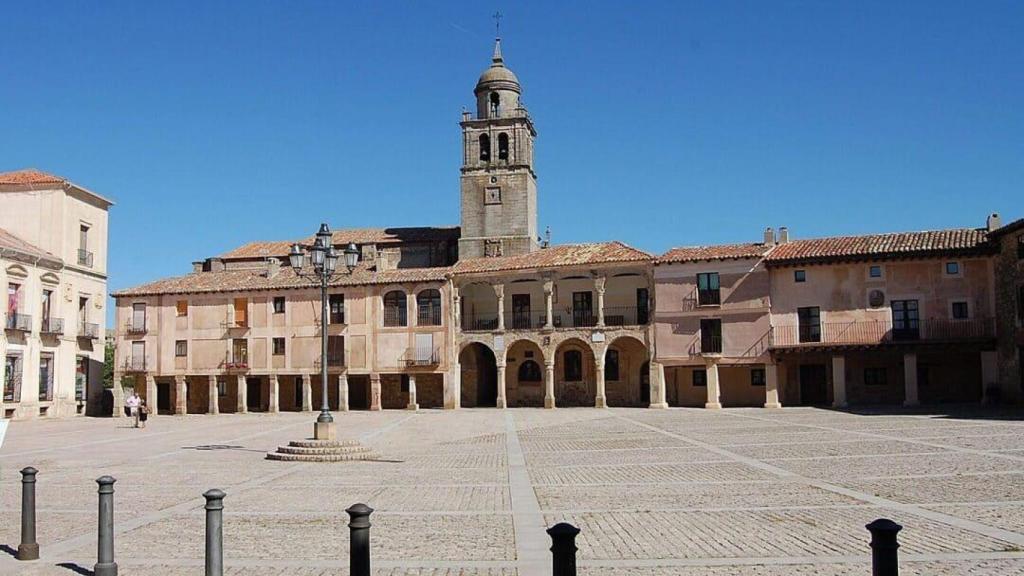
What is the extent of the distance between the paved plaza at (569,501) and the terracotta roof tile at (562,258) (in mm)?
20198

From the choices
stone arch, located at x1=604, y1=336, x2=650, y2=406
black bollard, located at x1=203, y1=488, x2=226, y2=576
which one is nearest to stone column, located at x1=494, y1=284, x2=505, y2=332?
stone arch, located at x1=604, y1=336, x2=650, y2=406

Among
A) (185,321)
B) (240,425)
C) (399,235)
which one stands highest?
(399,235)

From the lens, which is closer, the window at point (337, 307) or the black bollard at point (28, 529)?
the black bollard at point (28, 529)

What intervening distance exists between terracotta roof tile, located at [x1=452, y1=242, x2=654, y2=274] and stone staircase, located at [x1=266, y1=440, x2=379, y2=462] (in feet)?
86.8

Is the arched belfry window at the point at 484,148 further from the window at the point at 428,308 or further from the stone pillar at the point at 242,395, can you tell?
the stone pillar at the point at 242,395

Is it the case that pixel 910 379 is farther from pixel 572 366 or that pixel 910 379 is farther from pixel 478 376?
pixel 478 376

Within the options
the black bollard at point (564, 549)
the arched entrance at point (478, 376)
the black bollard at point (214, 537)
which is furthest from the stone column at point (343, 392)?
the black bollard at point (564, 549)

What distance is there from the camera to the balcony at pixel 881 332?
3925 centimetres

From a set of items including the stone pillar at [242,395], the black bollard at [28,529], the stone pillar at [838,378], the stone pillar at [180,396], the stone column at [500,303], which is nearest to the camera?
the black bollard at [28,529]

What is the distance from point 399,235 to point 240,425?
2423 cm

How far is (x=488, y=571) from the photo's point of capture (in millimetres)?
8516

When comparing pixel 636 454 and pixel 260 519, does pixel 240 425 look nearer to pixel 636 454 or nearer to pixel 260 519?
pixel 636 454

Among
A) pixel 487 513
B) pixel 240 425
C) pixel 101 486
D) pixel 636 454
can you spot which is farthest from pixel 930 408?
pixel 101 486

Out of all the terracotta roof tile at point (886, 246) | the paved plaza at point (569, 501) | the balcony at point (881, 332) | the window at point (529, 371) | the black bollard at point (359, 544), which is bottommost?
the paved plaza at point (569, 501)
